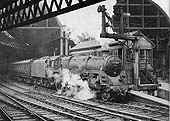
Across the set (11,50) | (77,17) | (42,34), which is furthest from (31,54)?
(77,17)

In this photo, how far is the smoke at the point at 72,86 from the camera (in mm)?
13352

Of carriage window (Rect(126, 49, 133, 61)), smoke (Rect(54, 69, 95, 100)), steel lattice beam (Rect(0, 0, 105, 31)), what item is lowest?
smoke (Rect(54, 69, 95, 100))

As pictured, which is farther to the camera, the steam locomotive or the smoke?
the smoke

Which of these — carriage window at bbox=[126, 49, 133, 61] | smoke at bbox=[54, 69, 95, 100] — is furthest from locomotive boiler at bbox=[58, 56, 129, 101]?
carriage window at bbox=[126, 49, 133, 61]

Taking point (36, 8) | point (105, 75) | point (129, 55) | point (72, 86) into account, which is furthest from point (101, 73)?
point (36, 8)

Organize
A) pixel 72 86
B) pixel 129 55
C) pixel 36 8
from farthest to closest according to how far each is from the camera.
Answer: pixel 129 55
pixel 72 86
pixel 36 8

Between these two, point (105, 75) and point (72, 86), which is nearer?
point (105, 75)

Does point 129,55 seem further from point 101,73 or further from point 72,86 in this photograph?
point 72,86

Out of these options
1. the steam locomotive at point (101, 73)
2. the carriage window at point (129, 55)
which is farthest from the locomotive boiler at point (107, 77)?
the carriage window at point (129, 55)

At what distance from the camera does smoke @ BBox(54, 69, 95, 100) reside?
13352 millimetres

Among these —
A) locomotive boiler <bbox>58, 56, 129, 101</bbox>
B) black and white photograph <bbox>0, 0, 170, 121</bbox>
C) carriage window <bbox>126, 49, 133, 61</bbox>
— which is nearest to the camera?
black and white photograph <bbox>0, 0, 170, 121</bbox>

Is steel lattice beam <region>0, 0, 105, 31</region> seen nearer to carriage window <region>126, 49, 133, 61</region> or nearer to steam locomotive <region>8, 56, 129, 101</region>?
steam locomotive <region>8, 56, 129, 101</region>

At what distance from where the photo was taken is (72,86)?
1412 centimetres

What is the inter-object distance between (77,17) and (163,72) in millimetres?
17325
